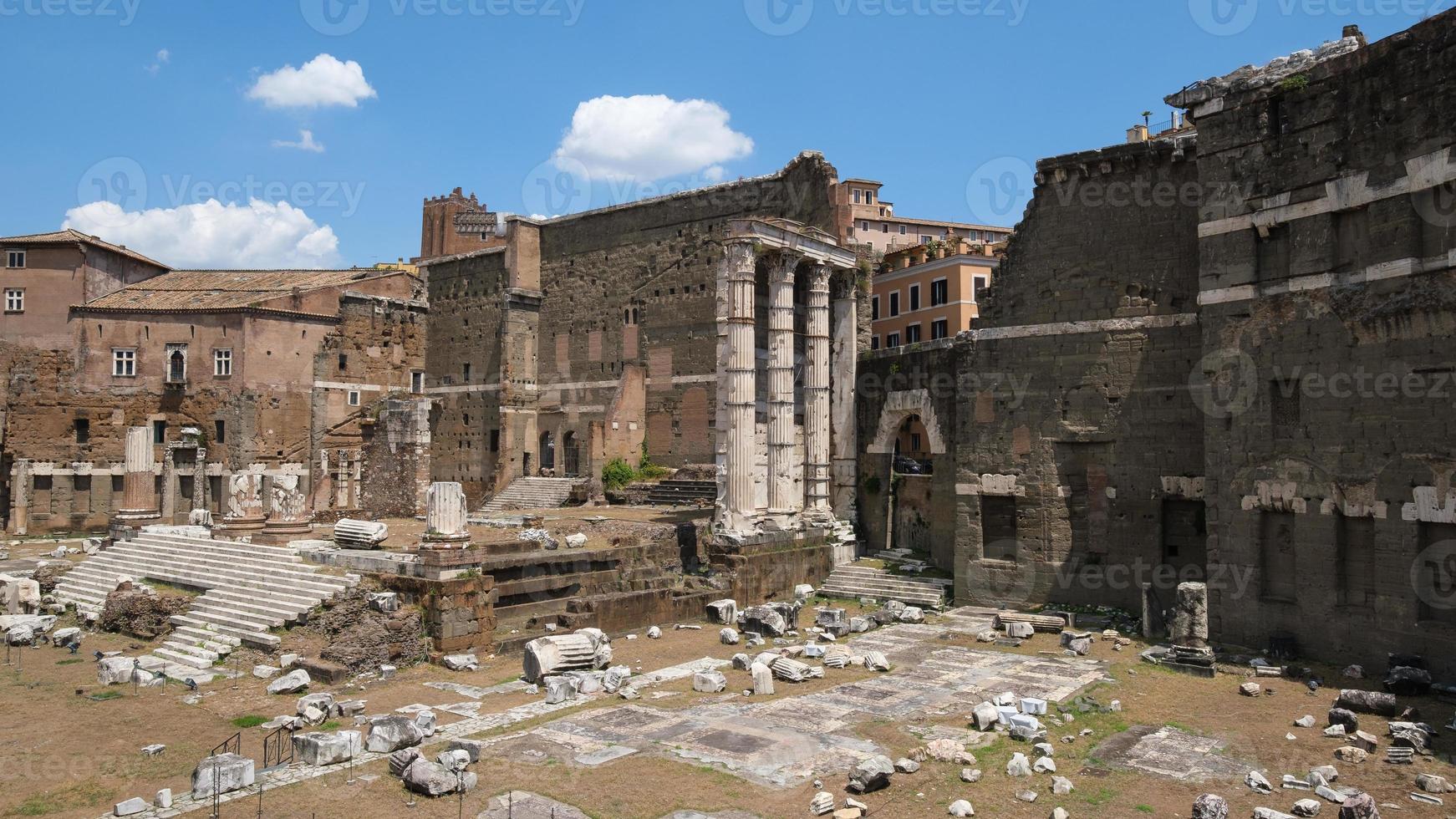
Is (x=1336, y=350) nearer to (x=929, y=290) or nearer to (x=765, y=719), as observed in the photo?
(x=765, y=719)

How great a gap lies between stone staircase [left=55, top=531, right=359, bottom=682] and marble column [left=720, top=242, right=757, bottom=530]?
8999mm

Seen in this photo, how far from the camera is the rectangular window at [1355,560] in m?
15.0

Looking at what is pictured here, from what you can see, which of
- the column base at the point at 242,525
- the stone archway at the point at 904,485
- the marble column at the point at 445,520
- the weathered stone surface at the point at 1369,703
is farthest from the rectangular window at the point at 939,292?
the weathered stone surface at the point at 1369,703

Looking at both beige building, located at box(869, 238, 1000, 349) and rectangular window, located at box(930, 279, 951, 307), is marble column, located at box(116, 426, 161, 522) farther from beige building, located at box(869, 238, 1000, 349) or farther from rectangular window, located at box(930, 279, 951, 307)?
rectangular window, located at box(930, 279, 951, 307)

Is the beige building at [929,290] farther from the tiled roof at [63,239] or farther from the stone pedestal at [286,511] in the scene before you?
the tiled roof at [63,239]

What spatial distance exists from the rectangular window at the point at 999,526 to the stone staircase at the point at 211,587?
12.8 meters

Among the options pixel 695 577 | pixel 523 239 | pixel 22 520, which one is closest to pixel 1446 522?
pixel 695 577

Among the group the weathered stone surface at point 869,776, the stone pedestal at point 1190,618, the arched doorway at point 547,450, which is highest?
the arched doorway at point 547,450

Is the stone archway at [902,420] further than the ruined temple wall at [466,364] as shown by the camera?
No

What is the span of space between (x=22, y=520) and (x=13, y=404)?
4.22 meters

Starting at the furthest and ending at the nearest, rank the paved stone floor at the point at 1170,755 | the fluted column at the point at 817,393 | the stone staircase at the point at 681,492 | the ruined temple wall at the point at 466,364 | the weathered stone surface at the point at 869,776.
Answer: the ruined temple wall at the point at 466,364
the stone staircase at the point at 681,492
the fluted column at the point at 817,393
the paved stone floor at the point at 1170,755
the weathered stone surface at the point at 869,776

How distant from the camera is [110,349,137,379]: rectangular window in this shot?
37.4m

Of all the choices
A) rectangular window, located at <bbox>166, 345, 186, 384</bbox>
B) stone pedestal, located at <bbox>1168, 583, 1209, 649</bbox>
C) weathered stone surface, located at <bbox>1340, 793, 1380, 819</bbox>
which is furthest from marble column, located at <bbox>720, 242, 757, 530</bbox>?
rectangular window, located at <bbox>166, 345, 186, 384</bbox>

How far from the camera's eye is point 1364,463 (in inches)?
590
